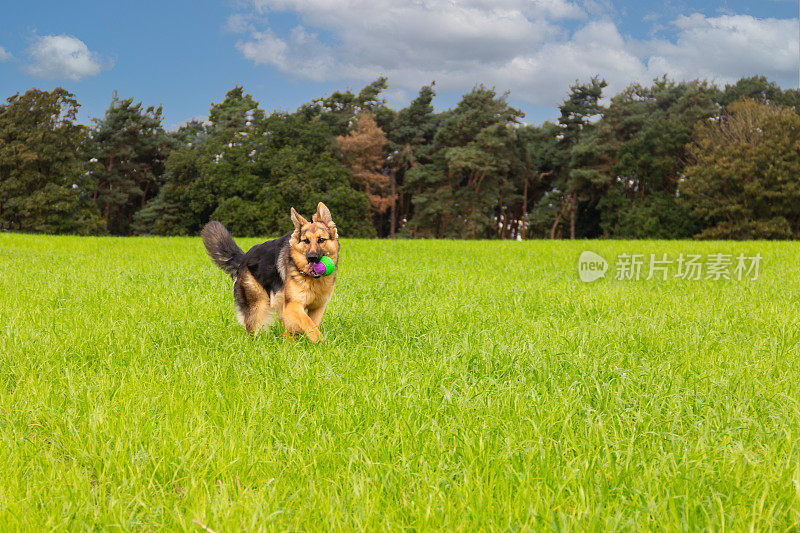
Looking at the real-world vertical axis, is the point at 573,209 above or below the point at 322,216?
above

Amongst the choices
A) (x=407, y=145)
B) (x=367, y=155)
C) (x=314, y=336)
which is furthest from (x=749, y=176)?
(x=314, y=336)

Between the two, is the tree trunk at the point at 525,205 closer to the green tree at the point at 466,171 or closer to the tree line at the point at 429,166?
the tree line at the point at 429,166

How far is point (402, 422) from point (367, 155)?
162ft

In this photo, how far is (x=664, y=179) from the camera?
5044cm

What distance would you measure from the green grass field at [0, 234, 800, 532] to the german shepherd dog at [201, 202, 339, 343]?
268 mm

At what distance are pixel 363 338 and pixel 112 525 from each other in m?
3.21

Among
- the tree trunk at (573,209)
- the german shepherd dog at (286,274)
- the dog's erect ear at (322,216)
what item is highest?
the tree trunk at (573,209)

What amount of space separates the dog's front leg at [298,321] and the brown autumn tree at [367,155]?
44748mm

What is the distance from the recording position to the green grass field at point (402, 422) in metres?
2.23

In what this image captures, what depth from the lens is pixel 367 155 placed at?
51.1 m

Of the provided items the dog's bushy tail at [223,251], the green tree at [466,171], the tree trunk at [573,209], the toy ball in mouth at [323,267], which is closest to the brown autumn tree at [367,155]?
the green tree at [466,171]

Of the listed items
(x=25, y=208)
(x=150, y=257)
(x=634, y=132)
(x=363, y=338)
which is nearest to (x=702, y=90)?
(x=634, y=132)

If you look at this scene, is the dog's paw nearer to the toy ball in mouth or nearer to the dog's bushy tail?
the toy ball in mouth

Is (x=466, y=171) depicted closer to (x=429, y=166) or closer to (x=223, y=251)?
(x=429, y=166)
